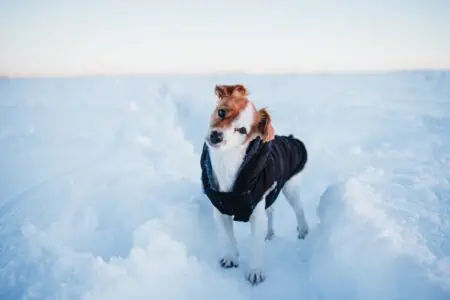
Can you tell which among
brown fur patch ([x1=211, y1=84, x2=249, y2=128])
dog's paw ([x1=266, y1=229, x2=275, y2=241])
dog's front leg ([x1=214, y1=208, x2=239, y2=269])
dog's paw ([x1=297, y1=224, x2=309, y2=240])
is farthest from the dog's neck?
dog's paw ([x1=297, y1=224, x2=309, y2=240])

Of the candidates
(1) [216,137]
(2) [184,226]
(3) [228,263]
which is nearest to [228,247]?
(3) [228,263]

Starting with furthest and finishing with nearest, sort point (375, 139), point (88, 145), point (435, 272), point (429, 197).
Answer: point (375, 139)
point (88, 145)
point (429, 197)
point (435, 272)

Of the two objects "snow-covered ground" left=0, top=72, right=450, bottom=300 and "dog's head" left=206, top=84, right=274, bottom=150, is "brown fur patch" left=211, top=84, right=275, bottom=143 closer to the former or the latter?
"dog's head" left=206, top=84, right=274, bottom=150

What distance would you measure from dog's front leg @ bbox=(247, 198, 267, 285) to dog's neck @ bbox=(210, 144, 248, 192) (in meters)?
0.28

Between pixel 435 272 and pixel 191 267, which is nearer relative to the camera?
pixel 435 272

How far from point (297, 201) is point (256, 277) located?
0.96 meters

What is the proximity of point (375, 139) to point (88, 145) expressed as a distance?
613cm

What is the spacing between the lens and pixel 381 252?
213 cm

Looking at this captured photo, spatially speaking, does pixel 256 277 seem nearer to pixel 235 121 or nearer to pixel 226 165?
pixel 226 165

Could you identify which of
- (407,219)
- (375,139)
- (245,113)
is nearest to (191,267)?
(245,113)

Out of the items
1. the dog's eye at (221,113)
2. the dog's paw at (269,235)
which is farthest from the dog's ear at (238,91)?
the dog's paw at (269,235)

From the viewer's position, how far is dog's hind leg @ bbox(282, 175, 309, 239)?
119 inches

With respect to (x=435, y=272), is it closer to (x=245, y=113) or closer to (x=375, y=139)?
(x=245, y=113)

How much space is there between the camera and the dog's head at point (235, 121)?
2.03m
